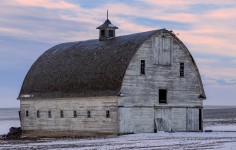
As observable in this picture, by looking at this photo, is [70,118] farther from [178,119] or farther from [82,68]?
[178,119]

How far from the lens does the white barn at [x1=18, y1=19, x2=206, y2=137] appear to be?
51219 mm

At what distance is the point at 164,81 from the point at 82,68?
286 inches

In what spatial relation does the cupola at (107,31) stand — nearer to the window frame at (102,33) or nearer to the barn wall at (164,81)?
the window frame at (102,33)

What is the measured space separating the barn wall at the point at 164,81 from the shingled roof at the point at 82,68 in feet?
2.88

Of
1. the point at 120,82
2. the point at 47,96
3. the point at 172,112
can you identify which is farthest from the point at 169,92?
the point at 47,96

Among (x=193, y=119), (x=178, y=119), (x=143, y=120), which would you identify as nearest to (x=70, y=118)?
(x=143, y=120)

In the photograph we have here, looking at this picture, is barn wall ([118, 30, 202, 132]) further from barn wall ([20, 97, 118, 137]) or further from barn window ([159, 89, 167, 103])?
barn wall ([20, 97, 118, 137])

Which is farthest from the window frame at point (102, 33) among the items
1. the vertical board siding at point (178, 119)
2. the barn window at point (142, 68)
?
the vertical board siding at point (178, 119)

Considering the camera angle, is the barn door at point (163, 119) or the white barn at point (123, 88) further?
the barn door at point (163, 119)

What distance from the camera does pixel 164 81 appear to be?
175 feet

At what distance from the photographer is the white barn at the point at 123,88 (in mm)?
51219

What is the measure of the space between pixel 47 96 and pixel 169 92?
1175 cm

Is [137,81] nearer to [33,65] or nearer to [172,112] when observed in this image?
[172,112]

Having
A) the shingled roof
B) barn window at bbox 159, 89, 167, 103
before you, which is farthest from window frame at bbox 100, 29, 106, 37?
barn window at bbox 159, 89, 167, 103
